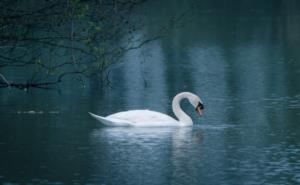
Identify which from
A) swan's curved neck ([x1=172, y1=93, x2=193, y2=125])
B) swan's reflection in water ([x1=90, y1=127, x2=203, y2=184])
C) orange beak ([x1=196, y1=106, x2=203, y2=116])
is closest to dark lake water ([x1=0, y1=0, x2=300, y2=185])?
swan's reflection in water ([x1=90, y1=127, x2=203, y2=184])

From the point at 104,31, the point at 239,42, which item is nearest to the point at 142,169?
the point at 104,31


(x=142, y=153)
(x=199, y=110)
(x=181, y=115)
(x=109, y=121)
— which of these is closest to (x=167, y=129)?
(x=181, y=115)

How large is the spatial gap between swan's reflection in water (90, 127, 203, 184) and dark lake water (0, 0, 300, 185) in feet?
0.05

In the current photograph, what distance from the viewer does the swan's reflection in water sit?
1644cm

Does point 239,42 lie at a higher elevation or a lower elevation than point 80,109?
higher

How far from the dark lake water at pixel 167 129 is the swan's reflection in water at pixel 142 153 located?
0.02m

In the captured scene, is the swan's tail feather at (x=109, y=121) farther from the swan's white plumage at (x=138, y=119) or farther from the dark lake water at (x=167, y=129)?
the dark lake water at (x=167, y=129)

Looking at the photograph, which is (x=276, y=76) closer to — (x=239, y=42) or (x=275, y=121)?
(x=275, y=121)

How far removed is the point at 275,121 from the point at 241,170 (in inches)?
233

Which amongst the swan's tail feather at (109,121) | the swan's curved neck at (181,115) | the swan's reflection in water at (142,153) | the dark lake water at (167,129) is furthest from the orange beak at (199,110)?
the swan's tail feather at (109,121)

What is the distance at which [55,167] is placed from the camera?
17.2m

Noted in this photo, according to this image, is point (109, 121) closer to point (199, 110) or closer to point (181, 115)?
point (181, 115)

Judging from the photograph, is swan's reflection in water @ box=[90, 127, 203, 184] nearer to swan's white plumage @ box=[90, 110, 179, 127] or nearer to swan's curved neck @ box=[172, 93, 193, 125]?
swan's white plumage @ box=[90, 110, 179, 127]

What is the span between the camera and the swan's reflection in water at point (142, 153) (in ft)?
53.9
